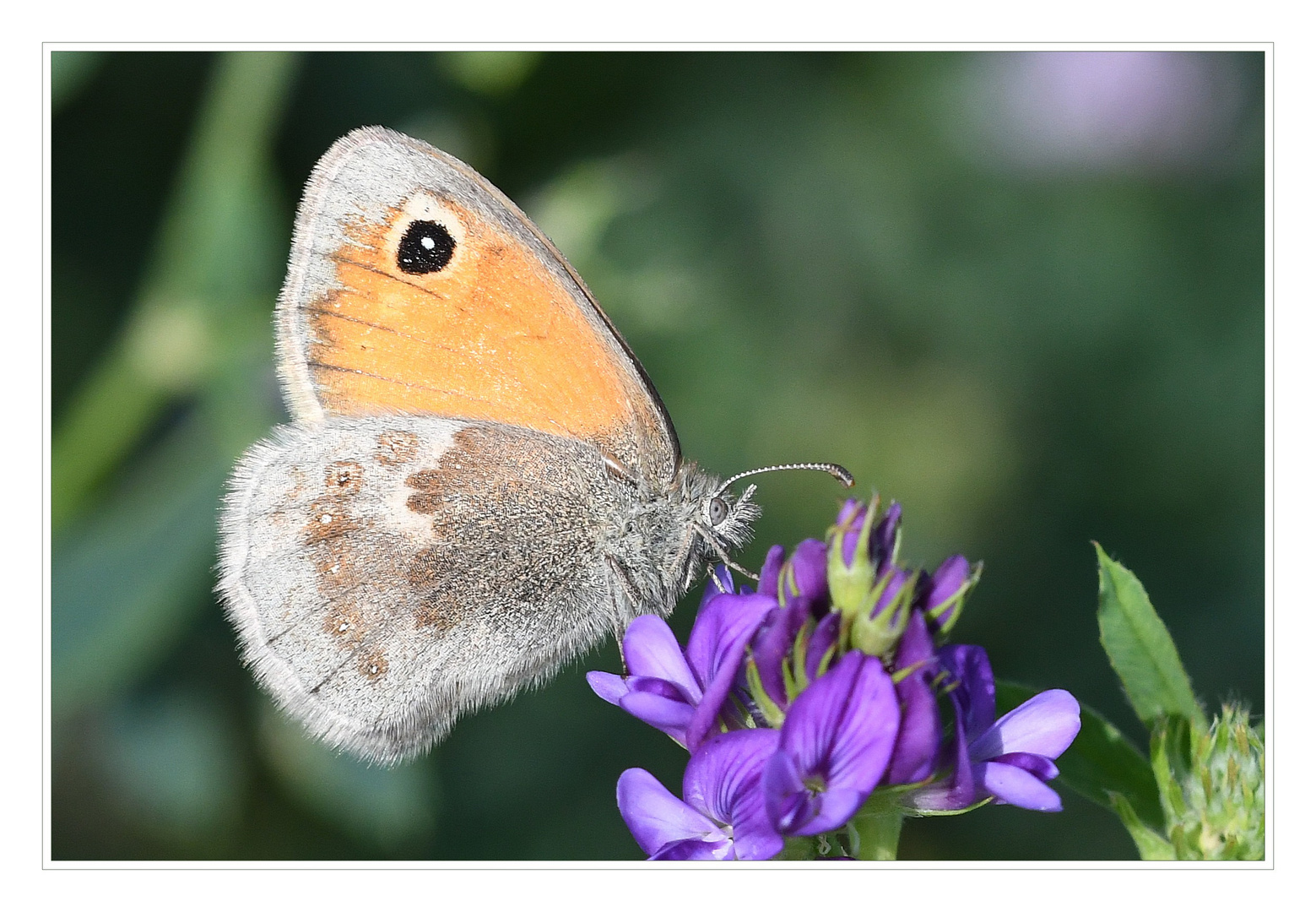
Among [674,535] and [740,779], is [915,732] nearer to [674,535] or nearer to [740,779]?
[740,779]

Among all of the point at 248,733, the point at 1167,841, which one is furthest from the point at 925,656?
the point at 248,733

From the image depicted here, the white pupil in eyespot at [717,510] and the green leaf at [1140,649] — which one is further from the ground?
the white pupil in eyespot at [717,510]

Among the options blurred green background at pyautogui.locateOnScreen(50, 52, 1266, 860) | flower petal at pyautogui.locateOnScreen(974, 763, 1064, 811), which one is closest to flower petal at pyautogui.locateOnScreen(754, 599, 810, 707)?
flower petal at pyautogui.locateOnScreen(974, 763, 1064, 811)

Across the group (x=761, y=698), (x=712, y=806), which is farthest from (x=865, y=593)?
(x=712, y=806)

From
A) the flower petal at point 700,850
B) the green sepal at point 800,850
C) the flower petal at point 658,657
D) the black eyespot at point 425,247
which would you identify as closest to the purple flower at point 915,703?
the green sepal at point 800,850

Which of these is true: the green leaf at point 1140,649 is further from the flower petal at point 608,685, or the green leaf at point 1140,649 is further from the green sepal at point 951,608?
the flower petal at point 608,685

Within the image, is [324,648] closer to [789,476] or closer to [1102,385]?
[789,476]

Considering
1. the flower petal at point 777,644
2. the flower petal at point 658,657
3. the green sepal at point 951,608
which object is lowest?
the flower petal at point 658,657
